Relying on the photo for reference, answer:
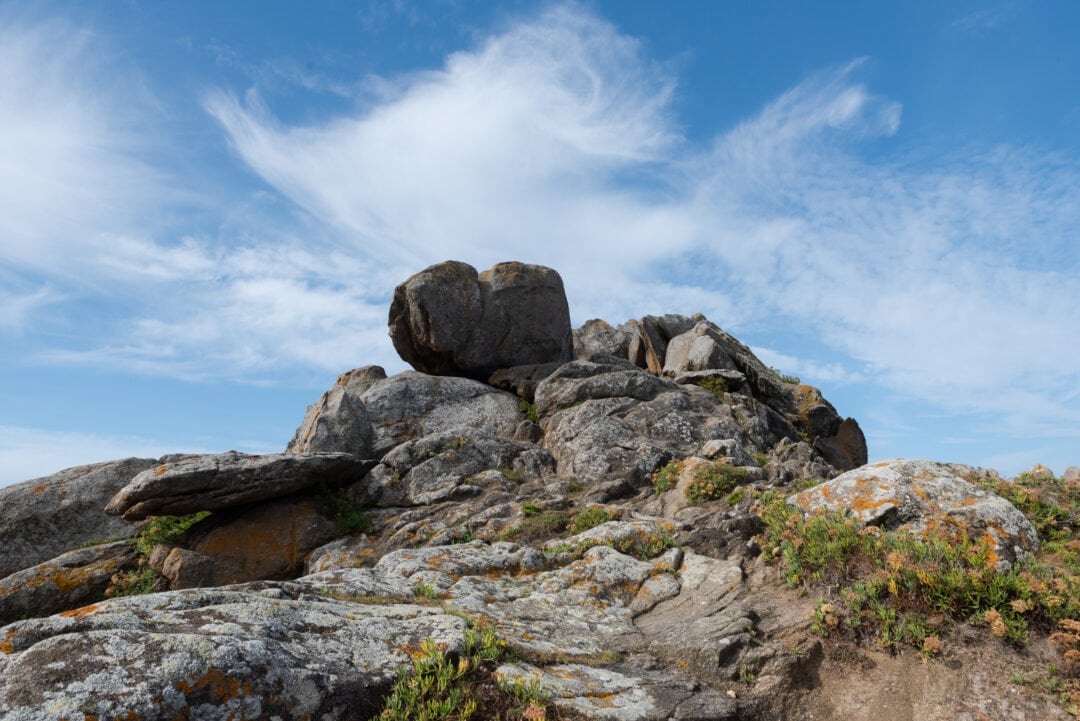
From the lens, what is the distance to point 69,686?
6.32 meters

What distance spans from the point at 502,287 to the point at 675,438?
13791 mm

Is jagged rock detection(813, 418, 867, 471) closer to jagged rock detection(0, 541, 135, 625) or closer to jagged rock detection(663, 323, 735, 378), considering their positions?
jagged rock detection(663, 323, 735, 378)

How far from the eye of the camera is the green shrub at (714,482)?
17672mm

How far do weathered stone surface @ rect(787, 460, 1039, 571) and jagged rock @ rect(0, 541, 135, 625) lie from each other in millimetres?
19571

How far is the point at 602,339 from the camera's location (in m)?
47.6

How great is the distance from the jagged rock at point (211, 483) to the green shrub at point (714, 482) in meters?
11.9

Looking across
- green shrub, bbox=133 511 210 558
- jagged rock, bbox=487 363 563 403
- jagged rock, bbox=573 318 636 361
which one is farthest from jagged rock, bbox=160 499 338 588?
jagged rock, bbox=573 318 636 361

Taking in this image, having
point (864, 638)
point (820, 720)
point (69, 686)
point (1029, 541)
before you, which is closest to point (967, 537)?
point (1029, 541)

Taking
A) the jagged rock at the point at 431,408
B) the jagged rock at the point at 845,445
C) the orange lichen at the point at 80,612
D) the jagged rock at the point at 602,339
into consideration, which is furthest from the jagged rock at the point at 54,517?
the jagged rock at the point at 845,445

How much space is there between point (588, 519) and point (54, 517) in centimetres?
1962

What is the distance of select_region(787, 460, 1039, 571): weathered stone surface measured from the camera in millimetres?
11500

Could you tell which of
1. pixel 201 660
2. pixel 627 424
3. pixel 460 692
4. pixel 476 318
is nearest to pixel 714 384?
pixel 627 424

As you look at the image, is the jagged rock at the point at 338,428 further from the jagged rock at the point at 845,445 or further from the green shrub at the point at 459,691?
the jagged rock at the point at 845,445

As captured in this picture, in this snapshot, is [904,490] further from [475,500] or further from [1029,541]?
[475,500]
